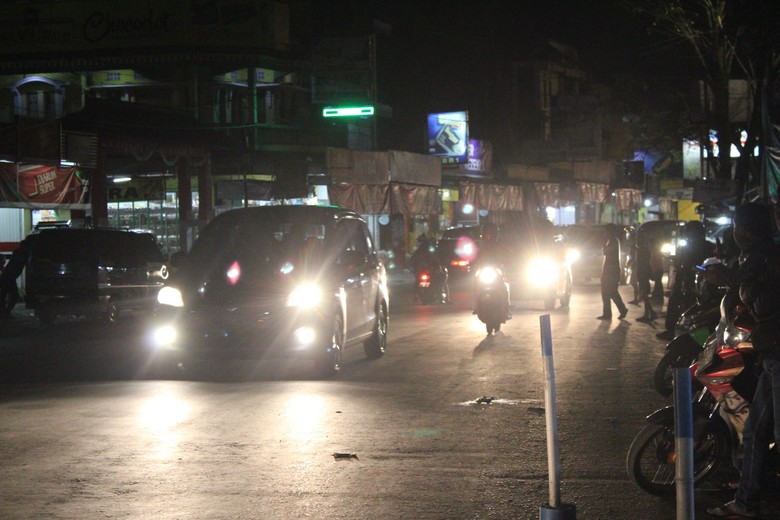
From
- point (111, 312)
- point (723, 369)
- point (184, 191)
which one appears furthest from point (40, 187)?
point (723, 369)

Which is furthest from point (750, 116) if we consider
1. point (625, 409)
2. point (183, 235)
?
point (625, 409)

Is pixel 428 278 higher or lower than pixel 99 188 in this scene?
lower

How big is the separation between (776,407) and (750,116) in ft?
82.4

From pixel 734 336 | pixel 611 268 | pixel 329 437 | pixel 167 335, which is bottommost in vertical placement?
pixel 329 437

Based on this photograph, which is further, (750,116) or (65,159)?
(750,116)

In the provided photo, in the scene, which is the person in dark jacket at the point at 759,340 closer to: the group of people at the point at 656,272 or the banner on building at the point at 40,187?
the group of people at the point at 656,272

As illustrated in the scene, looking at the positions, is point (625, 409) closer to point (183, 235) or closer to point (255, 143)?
point (183, 235)

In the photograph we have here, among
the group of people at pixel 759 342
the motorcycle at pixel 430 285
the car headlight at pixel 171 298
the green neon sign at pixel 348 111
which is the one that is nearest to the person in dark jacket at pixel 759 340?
the group of people at pixel 759 342

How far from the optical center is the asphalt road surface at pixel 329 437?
666 cm

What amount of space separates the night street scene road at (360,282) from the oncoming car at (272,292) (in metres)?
0.04

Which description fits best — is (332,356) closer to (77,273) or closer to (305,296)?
(305,296)

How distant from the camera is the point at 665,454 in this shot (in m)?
6.77

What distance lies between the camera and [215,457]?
792 centimetres

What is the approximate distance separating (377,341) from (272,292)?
7.78ft
